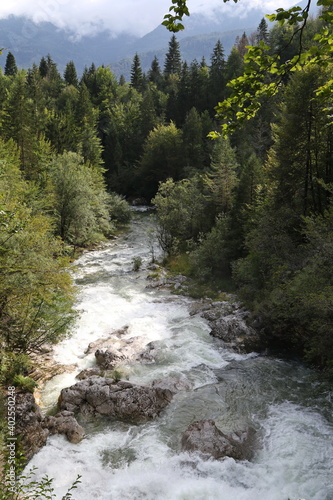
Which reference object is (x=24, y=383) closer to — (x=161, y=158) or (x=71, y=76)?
(x=161, y=158)

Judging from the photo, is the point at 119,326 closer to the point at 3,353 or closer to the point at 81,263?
the point at 3,353

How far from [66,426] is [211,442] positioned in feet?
15.3

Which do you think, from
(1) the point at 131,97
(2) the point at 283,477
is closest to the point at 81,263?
(2) the point at 283,477

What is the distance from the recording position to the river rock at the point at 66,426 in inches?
424

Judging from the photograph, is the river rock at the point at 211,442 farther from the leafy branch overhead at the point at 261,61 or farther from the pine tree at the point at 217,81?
the pine tree at the point at 217,81

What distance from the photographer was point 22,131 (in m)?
35.1

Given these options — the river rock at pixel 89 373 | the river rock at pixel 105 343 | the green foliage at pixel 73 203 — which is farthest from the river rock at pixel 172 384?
the green foliage at pixel 73 203

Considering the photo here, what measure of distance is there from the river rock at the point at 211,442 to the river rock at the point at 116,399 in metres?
1.82

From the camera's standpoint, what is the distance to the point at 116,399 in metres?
12.2

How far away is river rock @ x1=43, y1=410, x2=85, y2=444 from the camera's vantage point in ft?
35.4

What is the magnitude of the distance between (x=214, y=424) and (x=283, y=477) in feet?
7.98

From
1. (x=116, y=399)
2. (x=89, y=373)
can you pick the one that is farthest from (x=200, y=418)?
(x=89, y=373)

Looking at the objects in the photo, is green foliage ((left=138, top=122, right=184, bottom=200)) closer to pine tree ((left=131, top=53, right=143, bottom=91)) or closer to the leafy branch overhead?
pine tree ((left=131, top=53, right=143, bottom=91))

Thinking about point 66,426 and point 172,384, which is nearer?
point 66,426
